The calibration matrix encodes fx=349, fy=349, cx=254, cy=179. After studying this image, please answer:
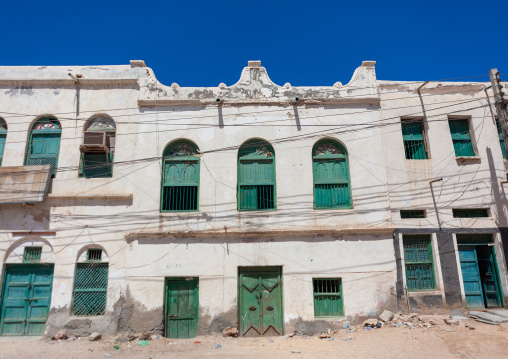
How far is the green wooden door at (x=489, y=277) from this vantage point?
398 inches

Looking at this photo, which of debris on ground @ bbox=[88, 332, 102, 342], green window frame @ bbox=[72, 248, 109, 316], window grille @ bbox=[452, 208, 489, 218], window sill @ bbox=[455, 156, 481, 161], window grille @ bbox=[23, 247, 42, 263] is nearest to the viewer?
debris on ground @ bbox=[88, 332, 102, 342]

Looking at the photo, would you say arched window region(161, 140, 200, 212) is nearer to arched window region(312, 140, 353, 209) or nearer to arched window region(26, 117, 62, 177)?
arched window region(26, 117, 62, 177)

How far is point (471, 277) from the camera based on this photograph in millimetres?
10148

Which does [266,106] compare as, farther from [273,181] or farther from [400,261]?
[400,261]

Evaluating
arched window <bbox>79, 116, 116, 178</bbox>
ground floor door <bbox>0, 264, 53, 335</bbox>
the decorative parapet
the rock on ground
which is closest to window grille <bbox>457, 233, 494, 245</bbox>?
the rock on ground

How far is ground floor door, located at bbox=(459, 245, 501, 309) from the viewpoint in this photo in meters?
10.0

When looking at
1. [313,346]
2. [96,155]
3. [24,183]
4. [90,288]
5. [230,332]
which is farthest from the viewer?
[96,155]

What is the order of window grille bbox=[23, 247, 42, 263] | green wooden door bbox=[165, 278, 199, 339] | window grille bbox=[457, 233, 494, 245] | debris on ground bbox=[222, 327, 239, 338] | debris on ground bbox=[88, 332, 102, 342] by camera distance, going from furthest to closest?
window grille bbox=[457, 233, 494, 245], window grille bbox=[23, 247, 42, 263], green wooden door bbox=[165, 278, 199, 339], debris on ground bbox=[222, 327, 239, 338], debris on ground bbox=[88, 332, 102, 342]

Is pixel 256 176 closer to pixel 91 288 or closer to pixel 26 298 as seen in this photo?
pixel 91 288

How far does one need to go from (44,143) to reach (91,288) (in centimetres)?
469

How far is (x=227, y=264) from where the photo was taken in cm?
966

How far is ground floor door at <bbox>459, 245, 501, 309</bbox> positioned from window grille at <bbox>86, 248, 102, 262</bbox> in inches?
412

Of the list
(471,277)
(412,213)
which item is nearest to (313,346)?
(412,213)

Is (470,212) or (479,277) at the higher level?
(470,212)
